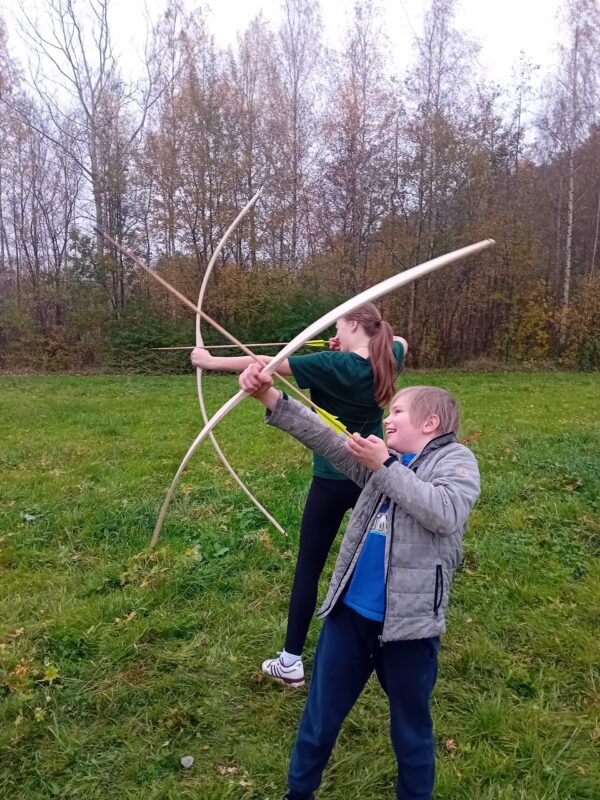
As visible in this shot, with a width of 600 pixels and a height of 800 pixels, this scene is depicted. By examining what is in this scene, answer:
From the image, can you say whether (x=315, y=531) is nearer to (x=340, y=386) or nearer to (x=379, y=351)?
(x=340, y=386)

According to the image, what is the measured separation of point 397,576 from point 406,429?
16.7 inches

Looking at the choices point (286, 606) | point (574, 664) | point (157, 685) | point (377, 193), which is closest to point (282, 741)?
point (157, 685)

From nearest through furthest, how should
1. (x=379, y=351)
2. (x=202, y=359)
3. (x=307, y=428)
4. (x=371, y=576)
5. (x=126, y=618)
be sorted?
(x=371, y=576) < (x=307, y=428) < (x=202, y=359) < (x=379, y=351) < (x=126, y=618)

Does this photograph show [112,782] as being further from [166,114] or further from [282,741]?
[166,114]

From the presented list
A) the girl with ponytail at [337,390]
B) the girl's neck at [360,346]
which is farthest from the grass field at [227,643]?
the girl's neck at [360,346]

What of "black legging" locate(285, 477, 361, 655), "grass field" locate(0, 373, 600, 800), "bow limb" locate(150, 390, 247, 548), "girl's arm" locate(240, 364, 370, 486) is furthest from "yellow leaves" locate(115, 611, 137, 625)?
"girl's arm" locate(240, 364, 370, 486)

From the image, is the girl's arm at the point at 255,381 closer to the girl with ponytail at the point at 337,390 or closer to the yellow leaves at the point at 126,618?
the girl with ponytail at the point at 337,390

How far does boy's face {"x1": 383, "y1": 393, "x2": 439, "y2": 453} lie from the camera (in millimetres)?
1692

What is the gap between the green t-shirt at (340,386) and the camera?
6.60ft

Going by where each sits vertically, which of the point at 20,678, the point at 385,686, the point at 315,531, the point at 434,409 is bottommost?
the point at 20,678

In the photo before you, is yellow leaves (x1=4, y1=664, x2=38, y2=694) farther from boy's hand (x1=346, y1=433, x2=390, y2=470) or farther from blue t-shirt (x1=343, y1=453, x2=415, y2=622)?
boy's hand (x1=346, y1=433, x2=390, y2=470)

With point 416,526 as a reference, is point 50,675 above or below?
below

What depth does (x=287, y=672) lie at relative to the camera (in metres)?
2.47

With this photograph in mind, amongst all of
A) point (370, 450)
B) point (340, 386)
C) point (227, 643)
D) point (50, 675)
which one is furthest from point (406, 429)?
point (50, 675)
